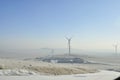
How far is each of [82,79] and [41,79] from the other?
4.55 metres

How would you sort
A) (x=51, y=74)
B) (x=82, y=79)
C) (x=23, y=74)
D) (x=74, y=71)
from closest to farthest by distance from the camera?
(x=82, y=79) → (x=23, y=74) → (x=51, y=74) → (x=74, y=71)

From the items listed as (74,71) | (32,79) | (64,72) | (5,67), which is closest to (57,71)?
(64,72)

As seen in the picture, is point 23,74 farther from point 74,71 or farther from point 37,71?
point 74,71

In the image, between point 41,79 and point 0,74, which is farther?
point 0,74

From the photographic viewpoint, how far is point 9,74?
3011cm

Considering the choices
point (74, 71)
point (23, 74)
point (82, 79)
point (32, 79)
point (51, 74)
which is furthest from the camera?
point (74, 71)

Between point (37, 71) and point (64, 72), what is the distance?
3941mm

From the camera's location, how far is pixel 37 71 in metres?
33.4

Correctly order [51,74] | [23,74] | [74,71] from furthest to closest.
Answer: [74,71], [51,74], [23,74]

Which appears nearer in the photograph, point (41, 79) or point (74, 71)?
point (41, 79)

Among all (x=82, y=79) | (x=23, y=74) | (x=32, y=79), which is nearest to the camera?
(x=32, y=79)

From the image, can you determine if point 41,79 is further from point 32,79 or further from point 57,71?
point 57,71

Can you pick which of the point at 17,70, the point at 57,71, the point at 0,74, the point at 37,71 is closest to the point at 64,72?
the point at 57,71

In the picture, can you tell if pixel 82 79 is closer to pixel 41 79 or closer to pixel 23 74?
pixel 41 79
